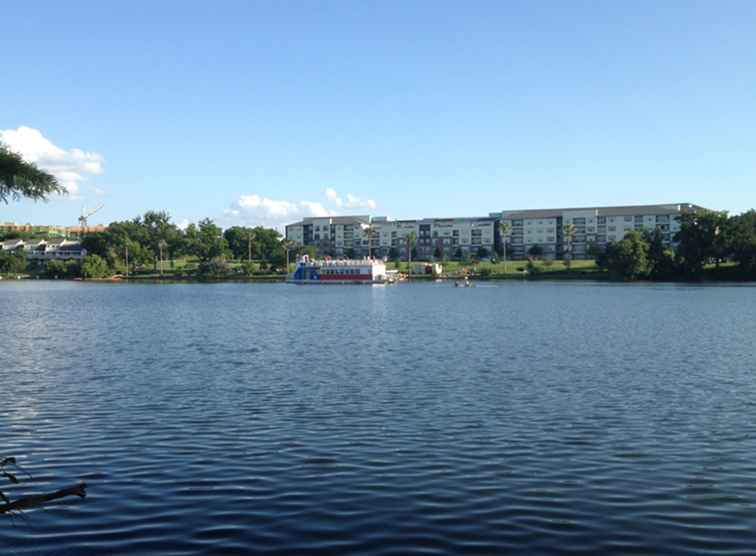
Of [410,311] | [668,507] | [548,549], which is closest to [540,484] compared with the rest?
[668,507]

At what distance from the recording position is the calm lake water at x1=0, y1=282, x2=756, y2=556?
1605 centimetres

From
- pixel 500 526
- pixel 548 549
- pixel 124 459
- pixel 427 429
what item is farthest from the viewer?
pixel 427 429

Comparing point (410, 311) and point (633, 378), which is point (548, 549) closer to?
point (633, 378)

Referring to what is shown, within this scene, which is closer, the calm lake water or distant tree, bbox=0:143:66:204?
distant tree, bbox=0:143:66:204

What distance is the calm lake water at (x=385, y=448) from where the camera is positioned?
52.6 feet

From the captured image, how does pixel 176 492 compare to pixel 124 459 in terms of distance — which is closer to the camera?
pixel 176 492

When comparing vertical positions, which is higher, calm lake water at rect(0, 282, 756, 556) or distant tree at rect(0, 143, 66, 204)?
distant tree at rect(0, 143, 66, 204)

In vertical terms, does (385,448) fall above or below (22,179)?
below

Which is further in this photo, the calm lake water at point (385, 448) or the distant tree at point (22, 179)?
the calm lake water at point (385, 448)

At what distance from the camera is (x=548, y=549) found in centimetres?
1513

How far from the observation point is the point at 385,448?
77.4 feet

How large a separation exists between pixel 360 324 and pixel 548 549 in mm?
63167

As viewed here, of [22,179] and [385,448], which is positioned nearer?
[22,179]

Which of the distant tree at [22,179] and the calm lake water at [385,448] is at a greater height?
the distant tree at [22,179]
